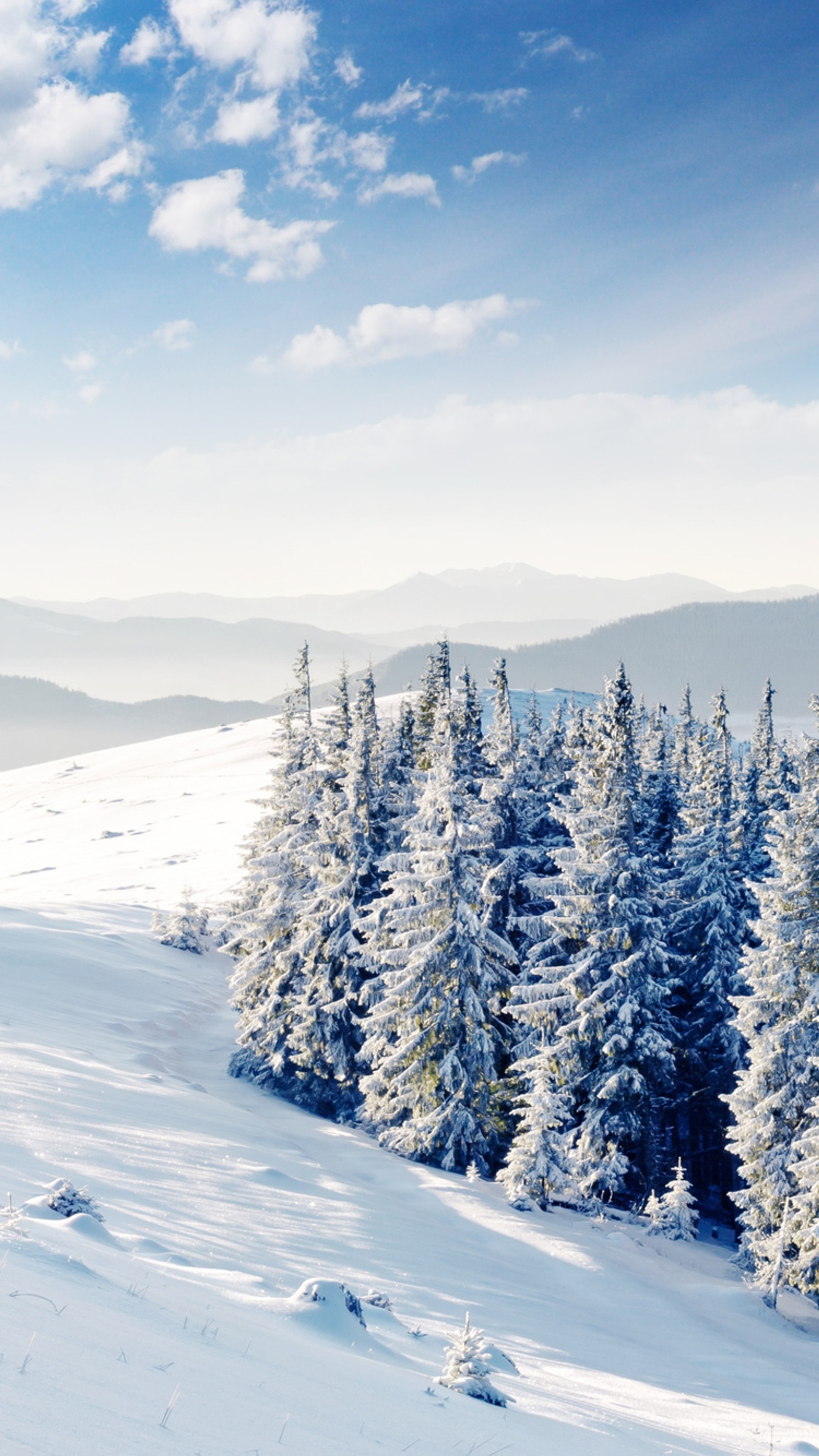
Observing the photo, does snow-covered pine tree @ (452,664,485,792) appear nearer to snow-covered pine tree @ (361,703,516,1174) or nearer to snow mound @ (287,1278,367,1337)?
snow-covered pine tree @ (361,703,516,1174)

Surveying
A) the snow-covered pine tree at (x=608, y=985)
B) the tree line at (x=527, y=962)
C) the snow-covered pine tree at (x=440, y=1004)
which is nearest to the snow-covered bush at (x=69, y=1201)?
the tree line at (x=527, y=962)

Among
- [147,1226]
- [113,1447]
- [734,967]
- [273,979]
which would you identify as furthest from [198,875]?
[113,1447]

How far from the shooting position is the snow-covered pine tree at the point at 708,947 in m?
29.6

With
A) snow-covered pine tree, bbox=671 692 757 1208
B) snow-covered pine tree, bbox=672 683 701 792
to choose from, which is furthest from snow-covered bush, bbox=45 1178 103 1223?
snow-covered pine tree, bbox=672 683 701 792

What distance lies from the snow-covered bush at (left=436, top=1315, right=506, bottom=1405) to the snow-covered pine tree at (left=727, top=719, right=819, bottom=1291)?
53.7 feet

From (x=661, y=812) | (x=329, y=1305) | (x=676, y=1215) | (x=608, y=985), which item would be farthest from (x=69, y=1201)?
(x=661, y=812)

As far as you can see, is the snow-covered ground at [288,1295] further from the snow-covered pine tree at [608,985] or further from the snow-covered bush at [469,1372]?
the snow-covered pine tree at [608,985]

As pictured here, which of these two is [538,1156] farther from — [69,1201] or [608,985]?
[69,1201]

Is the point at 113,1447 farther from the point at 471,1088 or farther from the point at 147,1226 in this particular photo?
the point at 471,1088

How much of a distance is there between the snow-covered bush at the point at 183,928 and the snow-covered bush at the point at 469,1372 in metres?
42.3

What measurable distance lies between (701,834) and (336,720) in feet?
46.6

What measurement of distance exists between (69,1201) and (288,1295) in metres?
2.22

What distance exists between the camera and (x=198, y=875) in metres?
72.6

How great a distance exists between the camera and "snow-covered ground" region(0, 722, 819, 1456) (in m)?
4.29
